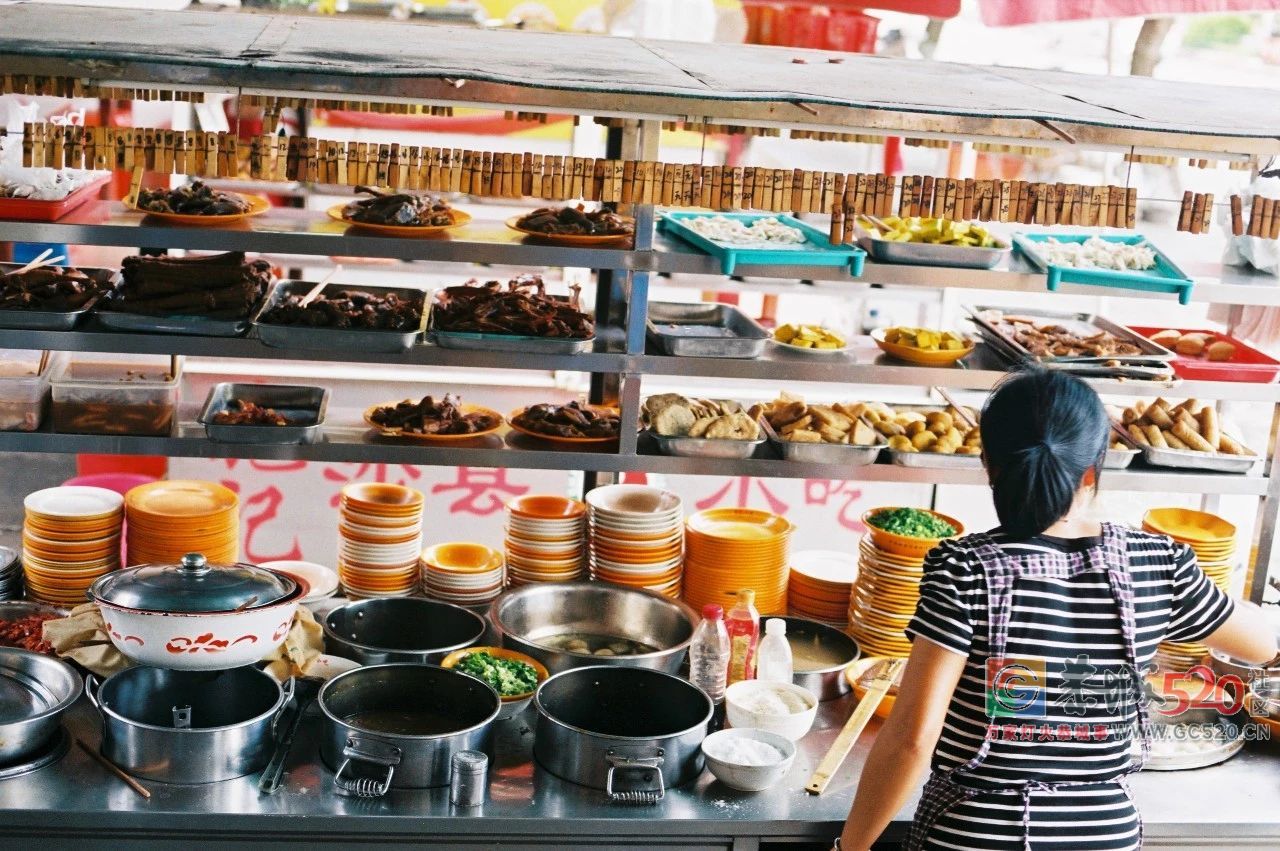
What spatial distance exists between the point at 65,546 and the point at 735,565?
197 centimetres

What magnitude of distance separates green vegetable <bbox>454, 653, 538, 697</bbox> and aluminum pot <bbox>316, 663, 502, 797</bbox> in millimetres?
78

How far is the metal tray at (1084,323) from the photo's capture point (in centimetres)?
380

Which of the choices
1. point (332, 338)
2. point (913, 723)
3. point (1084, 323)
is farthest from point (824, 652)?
point (332, 338)

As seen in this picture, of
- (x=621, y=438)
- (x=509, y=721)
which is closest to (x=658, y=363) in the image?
(x=621, y=438)

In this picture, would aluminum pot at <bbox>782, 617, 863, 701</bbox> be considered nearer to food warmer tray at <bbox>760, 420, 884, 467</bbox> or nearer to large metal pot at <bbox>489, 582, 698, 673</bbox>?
large metal pot at <bbox>489, 582, 698, 673</bbox>

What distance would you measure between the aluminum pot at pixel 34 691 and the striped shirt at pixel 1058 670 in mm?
1993

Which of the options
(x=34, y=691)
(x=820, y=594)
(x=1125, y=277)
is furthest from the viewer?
(x=820, y=594)

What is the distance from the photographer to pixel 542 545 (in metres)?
4.01

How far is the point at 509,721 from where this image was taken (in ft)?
11.0

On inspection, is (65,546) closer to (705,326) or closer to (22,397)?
(22,397)

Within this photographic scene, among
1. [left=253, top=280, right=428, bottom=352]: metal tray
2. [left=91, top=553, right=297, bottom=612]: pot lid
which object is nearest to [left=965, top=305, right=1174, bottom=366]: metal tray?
[left=253, top=280, right=428, bottom=352]: metal tray

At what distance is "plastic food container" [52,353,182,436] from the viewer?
11.9 feet

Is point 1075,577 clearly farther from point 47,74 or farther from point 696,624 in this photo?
point 47,74

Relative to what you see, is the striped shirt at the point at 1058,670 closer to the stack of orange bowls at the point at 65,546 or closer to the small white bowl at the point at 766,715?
the small white bowl at the point at 766,715
